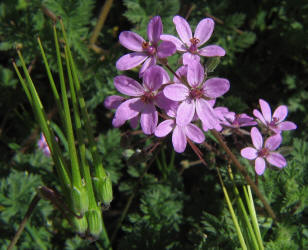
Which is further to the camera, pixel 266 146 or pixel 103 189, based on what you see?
pixel 266 146

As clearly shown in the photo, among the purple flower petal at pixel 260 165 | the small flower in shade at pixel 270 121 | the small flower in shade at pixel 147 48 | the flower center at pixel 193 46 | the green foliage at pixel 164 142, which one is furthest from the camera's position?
the green foliage at pixel 164 142

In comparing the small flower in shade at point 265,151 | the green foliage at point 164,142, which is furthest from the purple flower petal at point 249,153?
the green foliage at point 164,142

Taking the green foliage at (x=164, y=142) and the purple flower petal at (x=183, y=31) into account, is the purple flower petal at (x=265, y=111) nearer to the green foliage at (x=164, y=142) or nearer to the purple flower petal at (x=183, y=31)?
the green foliage at (x=164, y=142)

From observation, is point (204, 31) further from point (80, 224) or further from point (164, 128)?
point (80, 224)

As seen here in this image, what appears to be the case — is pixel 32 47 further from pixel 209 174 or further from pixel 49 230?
pixel 209 174

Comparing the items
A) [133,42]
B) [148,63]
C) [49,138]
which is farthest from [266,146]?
[49,138]

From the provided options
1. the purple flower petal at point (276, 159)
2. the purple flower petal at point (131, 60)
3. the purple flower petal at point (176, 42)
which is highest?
the purple flower petal at point (176, 42)
